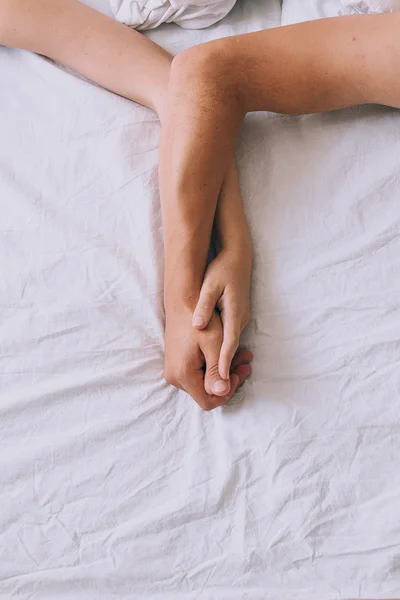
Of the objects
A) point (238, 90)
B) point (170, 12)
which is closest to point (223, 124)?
point (238, 90)

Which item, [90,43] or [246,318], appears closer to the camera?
[246,318]

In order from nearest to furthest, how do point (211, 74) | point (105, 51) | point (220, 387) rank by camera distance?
point (220, 387) < point (211, 74) < point (105, 51)

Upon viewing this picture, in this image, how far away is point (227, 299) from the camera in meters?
0.92

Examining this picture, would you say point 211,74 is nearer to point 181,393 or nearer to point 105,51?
point 105,51

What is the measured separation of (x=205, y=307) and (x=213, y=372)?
0.28 ft

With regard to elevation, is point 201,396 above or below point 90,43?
below

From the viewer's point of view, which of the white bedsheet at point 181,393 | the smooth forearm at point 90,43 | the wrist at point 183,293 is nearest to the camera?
the white bedsheet at point 181,393

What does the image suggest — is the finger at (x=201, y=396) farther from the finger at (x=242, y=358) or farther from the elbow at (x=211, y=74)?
the elbow at (x=211, y=74)

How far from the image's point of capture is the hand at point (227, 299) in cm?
90

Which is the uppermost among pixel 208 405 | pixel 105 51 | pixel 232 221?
pixel 105 51

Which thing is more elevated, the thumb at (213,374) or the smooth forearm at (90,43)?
the smooth forearm at (90,43)

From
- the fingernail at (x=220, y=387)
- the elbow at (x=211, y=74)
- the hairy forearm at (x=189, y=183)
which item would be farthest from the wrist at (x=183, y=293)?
the elbow at (x=211, y=74)

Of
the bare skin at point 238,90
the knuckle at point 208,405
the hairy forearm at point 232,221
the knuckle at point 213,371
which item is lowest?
the knuckle at point 208,405

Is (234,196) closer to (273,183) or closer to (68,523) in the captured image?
(273,183)
